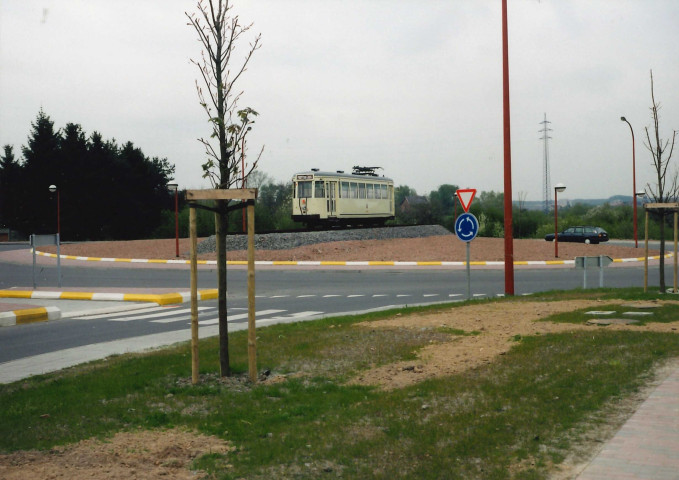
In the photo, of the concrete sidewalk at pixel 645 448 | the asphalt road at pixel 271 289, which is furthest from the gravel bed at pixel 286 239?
the concrete sidewalk at pixel 645 448

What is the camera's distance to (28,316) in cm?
1533

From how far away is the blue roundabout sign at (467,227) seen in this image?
1606 cm

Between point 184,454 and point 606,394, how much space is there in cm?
381

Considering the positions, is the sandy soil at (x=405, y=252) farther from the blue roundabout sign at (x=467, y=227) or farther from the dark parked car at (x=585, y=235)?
the blue roundabout sign at (x=467, y=227)

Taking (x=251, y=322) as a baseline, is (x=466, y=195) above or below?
above

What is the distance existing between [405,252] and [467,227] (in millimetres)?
19321

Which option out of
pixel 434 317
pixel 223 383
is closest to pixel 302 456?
pixel 223 383

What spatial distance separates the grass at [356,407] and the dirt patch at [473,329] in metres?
0.28

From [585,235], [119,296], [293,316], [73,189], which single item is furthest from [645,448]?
[73,189]

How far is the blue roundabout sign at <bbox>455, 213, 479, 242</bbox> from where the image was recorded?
1606 centimetres

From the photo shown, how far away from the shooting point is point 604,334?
9.87 meters

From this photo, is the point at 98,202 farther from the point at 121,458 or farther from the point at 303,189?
the point at 121,458

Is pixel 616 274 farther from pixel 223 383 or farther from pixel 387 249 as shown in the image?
pixel 223 383

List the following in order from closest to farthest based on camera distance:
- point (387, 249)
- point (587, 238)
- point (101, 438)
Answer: point (101, 438) < point (387, 249) < point (587, 238)
